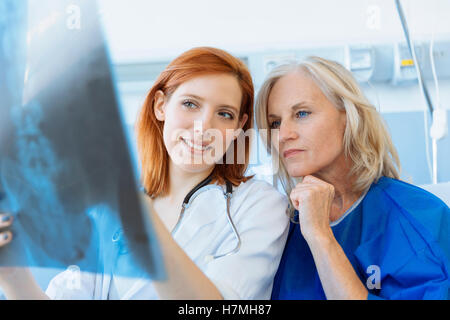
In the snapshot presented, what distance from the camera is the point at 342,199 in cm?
100

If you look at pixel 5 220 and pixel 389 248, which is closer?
pixel 5 220

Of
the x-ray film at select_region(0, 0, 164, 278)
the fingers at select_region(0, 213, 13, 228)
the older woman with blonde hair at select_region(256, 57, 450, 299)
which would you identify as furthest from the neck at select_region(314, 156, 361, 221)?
the fingers at select_region(0, 213, 13, 228)

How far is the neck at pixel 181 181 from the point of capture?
84 cm

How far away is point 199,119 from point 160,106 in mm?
111

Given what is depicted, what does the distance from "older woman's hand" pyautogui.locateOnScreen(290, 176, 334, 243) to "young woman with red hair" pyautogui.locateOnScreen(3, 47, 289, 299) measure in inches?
2.1

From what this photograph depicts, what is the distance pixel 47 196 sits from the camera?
733mm

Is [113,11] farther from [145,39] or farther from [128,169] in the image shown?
[128,169]

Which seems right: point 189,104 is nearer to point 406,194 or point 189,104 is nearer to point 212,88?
point 212,88

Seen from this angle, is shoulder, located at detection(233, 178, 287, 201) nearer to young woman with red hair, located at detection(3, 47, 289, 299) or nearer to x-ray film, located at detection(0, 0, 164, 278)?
young woman with red hair, located at detection(3, 47, 289, 299)

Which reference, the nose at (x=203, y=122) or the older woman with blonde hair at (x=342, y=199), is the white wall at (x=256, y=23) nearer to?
the older woman with blonde hair at (x=342, y=199)

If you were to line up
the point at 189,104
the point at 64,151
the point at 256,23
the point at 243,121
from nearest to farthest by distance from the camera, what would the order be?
the point at 64,151
the point at 189,104
the point at 243,121
the point at 256,23

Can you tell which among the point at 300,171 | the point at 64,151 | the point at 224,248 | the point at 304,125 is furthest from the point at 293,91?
the point at 64,151

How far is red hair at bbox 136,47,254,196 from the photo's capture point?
0.84m
